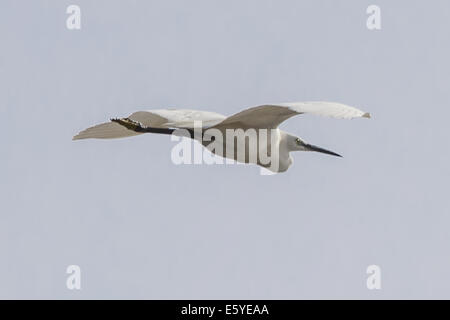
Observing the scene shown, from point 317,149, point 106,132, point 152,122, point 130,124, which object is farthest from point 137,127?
point 317,149

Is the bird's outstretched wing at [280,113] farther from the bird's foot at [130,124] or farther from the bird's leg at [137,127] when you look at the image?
the bird's foot at [130,124]

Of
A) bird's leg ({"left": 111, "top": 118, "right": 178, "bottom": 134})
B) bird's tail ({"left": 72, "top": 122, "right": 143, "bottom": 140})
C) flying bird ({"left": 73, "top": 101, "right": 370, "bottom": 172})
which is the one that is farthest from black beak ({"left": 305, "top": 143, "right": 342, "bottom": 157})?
bird's tail ({"left": 72, "top": 122, "right": 143, "bottom": 140})

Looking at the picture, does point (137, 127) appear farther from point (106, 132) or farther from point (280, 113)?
point (280, 113)

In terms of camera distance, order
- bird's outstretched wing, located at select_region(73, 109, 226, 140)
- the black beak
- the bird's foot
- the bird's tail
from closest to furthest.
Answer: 1. bird's outstretched wing, located at select_region(73, 109, 226, 140)
2. the bird's foot
3. the bird's tail
4. the black beak

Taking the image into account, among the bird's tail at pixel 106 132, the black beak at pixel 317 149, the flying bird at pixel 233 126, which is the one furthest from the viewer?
the black beak at pixel 317 149

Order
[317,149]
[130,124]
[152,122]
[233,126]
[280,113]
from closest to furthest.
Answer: [280,113], [233,126], [130,124], [152,122], [317,149]

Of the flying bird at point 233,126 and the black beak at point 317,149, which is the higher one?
the flying bird at point 233,126

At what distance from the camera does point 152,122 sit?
1427 cm

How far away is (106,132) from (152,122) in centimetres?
75

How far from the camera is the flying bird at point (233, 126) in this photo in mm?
12664

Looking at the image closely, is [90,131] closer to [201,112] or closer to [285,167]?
[201,112]

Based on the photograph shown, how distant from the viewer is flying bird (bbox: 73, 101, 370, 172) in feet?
41.5

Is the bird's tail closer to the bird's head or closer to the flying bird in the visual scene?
the flying bird

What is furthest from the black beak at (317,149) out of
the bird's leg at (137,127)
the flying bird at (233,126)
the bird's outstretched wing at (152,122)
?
the bird's leg at (137,127)
